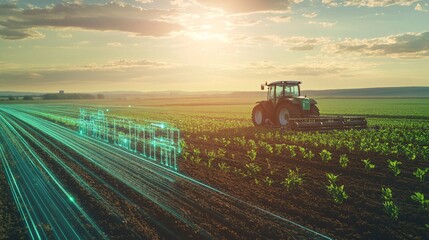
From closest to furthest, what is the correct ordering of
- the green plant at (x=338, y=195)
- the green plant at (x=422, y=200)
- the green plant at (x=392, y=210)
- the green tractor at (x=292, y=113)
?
the green plant at (x=392, y=210) < the green plant at (x=422, y=200) < the green plant at (x=338, y=195) < the green tractor at (x=292, y=113)

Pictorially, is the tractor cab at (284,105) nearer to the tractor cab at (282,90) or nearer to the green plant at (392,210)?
the tractor cab at (282,90)

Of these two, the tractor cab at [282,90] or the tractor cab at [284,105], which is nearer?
the tractor cab at [284,105]

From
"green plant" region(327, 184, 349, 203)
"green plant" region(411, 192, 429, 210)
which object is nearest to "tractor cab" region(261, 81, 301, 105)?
"green plant" region(327, 184, 349, 203)

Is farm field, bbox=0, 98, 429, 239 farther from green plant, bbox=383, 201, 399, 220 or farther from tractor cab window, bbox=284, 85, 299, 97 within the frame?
tractor cab window, bbox=284, 85, 299, 97

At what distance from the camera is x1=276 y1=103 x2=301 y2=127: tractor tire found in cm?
2094

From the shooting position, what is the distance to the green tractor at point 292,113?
790 inches

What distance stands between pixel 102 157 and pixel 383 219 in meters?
9.25

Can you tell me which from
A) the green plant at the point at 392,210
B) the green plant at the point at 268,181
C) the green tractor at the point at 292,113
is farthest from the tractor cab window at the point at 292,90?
the green plant at the point at 392,210

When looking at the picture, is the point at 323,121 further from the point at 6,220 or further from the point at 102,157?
the point at 6,220

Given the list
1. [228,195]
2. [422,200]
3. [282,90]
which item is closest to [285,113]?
[282,90]

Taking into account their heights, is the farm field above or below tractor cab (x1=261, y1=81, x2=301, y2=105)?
below

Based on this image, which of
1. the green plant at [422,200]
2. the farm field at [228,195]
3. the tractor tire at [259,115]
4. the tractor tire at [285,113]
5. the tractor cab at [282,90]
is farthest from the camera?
the tractor tire at [259,115]

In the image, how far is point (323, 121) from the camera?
21.0 meters

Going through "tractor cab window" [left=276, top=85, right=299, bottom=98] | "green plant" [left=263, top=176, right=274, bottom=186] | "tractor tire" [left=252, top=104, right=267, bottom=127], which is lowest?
"green plant" [left=263, top=176, right=274, bottom=186]
